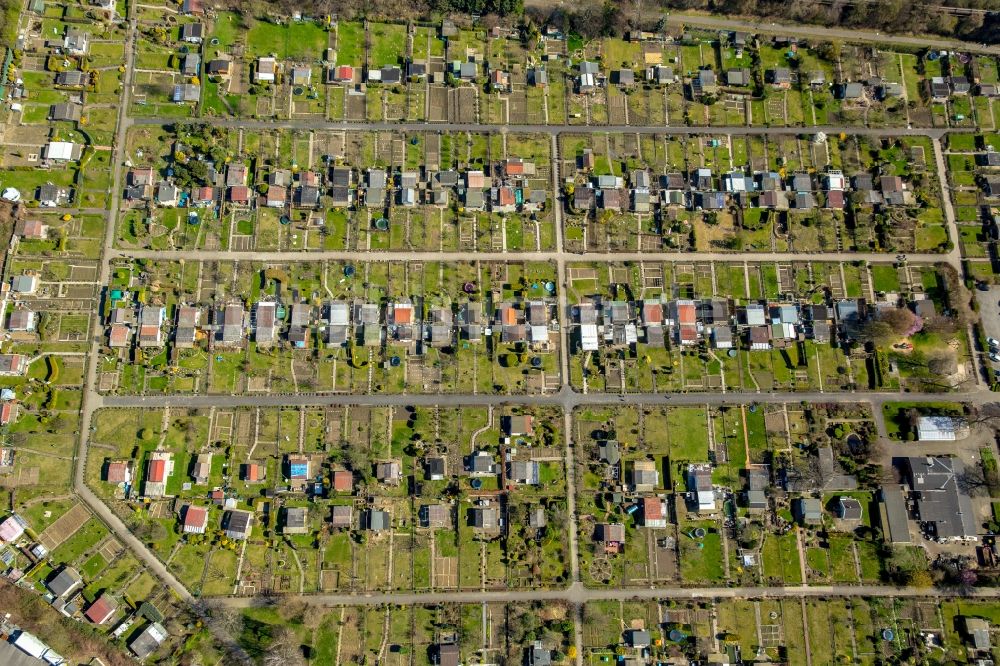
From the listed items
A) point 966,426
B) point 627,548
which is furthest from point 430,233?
point 966,426

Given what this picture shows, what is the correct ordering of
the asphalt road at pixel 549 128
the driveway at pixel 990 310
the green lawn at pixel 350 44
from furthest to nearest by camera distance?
the green lawn at pixel 350 44 → the asphalt road at pixel 549 128 → the driveway at pixel 990 310

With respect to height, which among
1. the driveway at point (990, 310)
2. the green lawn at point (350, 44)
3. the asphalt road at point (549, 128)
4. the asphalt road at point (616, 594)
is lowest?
the asphalt road at point (616, 594)

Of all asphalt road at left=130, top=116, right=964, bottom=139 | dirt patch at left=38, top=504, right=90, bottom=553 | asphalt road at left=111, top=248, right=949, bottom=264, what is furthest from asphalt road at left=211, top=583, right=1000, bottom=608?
asphalt road at left=130, top=116, right=964, bottom=139

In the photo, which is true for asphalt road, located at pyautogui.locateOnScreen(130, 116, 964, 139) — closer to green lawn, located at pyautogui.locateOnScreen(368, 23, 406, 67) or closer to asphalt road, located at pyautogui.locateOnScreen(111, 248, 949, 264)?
green lawn, located at pyautogui.locateOnScreen(368, 23, 406, 67)

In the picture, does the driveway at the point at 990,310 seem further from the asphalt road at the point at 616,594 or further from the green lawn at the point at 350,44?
the green lawn at the point at 350,44

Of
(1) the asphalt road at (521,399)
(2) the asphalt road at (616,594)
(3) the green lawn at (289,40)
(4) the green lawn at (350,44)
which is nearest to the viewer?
(2) the asphalt road at (616,594)

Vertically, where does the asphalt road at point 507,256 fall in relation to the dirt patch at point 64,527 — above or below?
above

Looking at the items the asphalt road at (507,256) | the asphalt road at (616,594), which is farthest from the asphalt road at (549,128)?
the asphalt road at (616,594)

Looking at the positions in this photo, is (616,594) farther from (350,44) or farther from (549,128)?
(350,44)

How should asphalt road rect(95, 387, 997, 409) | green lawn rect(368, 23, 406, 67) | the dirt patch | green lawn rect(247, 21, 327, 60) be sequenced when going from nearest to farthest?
the dirt patch, asphalt road rect(95, 387, 997, 409), green lawn rect(247, 21, 327, 60), green lawn rect(368, 23, 406, 67)

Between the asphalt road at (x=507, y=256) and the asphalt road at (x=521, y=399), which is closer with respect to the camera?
the asphalt road at (x=521, y=399)

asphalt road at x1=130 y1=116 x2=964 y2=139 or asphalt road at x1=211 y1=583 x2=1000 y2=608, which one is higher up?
asphalt road at x1=130 y1=116 x2=964 y2=139
